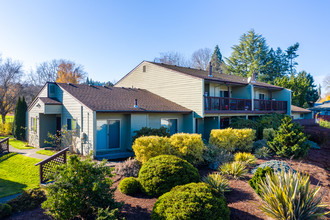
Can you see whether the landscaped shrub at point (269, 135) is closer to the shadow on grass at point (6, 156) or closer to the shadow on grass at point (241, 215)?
the shadow on grass at point (241, 215)

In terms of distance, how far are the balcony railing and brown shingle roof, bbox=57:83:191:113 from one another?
196 centimetres

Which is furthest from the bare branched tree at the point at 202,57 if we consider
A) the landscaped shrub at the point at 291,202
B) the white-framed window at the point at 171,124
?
the landscaped shrub at the point at 291,202

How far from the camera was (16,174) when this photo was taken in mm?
10578

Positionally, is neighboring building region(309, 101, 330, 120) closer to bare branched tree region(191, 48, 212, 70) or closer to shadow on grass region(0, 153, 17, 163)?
bare branched tree region(191, 48, 212, 70)

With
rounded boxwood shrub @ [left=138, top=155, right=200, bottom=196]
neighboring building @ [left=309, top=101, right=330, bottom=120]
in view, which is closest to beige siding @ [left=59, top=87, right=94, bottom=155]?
rounded boxwood shrub @ [left=138, top=155, right=200, bottom=196]

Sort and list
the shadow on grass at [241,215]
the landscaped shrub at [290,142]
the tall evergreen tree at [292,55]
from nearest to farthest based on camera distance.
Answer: the shadow on grass at [241,215] → the landscaped shrub at [290,142] → the tall evergreen tree at [292,55]

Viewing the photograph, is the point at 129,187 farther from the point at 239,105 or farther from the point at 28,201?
the point at 239,105

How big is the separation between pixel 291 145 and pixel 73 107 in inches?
530

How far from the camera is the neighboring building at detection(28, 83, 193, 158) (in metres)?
12.6

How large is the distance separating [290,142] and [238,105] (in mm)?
6952

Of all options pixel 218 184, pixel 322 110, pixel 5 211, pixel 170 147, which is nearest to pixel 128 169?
pixel 170 147

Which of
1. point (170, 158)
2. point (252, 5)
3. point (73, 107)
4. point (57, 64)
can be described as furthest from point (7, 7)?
point (57, 64)

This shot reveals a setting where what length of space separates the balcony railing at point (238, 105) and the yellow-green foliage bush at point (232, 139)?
371 centimetres

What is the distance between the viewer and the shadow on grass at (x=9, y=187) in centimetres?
804
